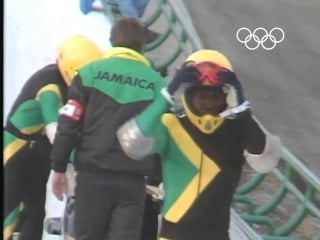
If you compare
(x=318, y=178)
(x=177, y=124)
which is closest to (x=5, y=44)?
(x=177, y=124)

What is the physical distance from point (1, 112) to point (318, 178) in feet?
2.90

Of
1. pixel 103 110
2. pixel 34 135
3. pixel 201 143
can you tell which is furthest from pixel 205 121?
pixel 34 135

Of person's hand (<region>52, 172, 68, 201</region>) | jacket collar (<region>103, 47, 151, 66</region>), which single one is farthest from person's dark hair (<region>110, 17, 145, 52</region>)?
person's hand (<region>52, 172, 68, 201</region>)

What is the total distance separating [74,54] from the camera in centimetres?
268

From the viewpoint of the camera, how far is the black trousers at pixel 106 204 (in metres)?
2.49

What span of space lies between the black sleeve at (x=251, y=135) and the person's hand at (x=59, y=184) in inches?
19.5

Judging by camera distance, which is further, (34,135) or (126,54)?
(34,135)

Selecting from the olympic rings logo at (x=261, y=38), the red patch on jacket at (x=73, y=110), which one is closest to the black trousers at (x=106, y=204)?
the red patch on jacket at (x=73, y=110)

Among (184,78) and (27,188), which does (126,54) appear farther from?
(27,188)

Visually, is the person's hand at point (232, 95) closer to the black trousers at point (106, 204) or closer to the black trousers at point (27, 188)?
the black trousers at point (106, 204)

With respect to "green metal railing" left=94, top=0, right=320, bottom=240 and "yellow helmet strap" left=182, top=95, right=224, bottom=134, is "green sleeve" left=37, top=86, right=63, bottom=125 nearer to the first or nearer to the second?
"green metal railing" left=94, top=0, right=320, bottom=240

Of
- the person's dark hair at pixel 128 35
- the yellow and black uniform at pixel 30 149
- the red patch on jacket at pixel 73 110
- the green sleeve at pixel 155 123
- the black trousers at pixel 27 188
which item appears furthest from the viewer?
the black trousers at pixel 27 188

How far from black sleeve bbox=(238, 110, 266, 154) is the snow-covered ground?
601 mm

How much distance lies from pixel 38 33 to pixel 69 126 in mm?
471
